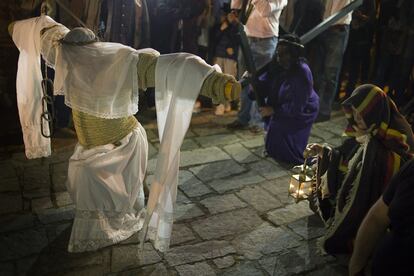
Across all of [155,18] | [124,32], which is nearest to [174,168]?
[124,32]

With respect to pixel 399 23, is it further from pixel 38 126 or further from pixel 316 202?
pixel 38 126

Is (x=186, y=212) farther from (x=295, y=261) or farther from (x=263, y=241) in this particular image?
(x=295, y=261)

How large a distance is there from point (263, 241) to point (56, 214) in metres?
2.31

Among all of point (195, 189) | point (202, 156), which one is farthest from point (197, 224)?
point (202, 156)

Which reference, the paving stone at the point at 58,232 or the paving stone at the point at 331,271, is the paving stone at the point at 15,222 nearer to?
the paving stone at the point at 58,232

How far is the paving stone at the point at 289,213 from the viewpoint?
15.8 feet

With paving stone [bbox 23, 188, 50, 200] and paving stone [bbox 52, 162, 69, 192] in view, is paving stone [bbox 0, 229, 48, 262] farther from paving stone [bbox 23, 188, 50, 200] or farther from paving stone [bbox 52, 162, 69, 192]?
paving stone [bbox 52, 162, 69, 192]

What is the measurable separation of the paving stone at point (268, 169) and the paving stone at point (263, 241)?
1321mm

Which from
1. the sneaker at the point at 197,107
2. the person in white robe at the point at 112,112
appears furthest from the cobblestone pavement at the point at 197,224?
the sneaker at the point at 197,107

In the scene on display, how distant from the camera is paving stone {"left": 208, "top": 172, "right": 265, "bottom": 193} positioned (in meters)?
5.50

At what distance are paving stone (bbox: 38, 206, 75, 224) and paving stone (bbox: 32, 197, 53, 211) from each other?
9cm

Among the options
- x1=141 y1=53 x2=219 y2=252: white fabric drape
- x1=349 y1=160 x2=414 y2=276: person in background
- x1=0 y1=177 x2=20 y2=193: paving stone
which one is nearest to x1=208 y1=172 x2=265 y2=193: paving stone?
x1=141 y1=53 x2=219 y2=252: white fabric drape

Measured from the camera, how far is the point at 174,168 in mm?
3266

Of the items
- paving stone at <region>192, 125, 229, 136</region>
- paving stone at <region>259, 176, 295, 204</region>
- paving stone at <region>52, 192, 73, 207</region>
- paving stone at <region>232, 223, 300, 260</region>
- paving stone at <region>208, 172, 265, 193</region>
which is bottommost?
paving stone at <region>52, 192, 73, 207</region>
